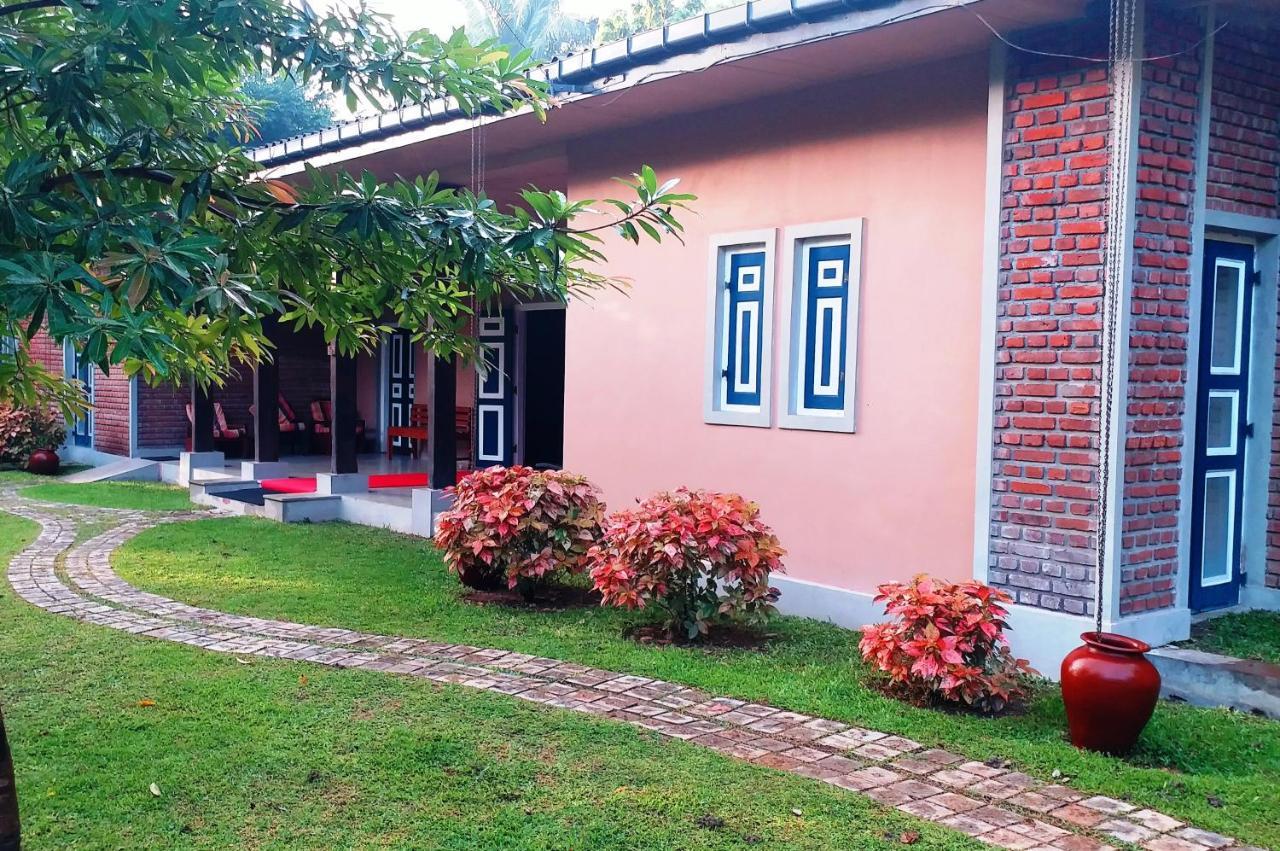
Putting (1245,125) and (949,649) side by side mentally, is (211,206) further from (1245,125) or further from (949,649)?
(1245,125)

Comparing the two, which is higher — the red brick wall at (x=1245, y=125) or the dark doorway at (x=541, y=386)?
the red brick wall at (x=1245, y=125)

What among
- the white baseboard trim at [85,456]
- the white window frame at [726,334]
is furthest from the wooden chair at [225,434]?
the white window frame at [726,334]

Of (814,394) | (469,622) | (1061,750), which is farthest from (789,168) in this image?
(1061,750)

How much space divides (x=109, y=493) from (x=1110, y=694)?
13260 millimetres

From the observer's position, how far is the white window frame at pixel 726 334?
7922 millimetres

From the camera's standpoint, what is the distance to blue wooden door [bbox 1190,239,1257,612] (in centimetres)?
651

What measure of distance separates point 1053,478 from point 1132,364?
74cm

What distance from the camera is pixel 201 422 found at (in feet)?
51.4

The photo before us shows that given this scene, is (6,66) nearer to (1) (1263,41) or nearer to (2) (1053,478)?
(2) (1053,478)

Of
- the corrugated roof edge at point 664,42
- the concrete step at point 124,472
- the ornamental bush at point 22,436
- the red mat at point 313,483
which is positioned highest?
the corrugated roof edge at point 664,42

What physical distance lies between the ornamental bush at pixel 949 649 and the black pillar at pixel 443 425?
6453mm

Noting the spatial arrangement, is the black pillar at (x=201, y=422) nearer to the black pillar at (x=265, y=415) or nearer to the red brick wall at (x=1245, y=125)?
the black pillar at (x=265, y=415)

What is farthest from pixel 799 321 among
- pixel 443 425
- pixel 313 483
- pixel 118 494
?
pixel 118 494

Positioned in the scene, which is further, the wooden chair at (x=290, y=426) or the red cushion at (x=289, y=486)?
the wooden chair at (x=290, y=426)
